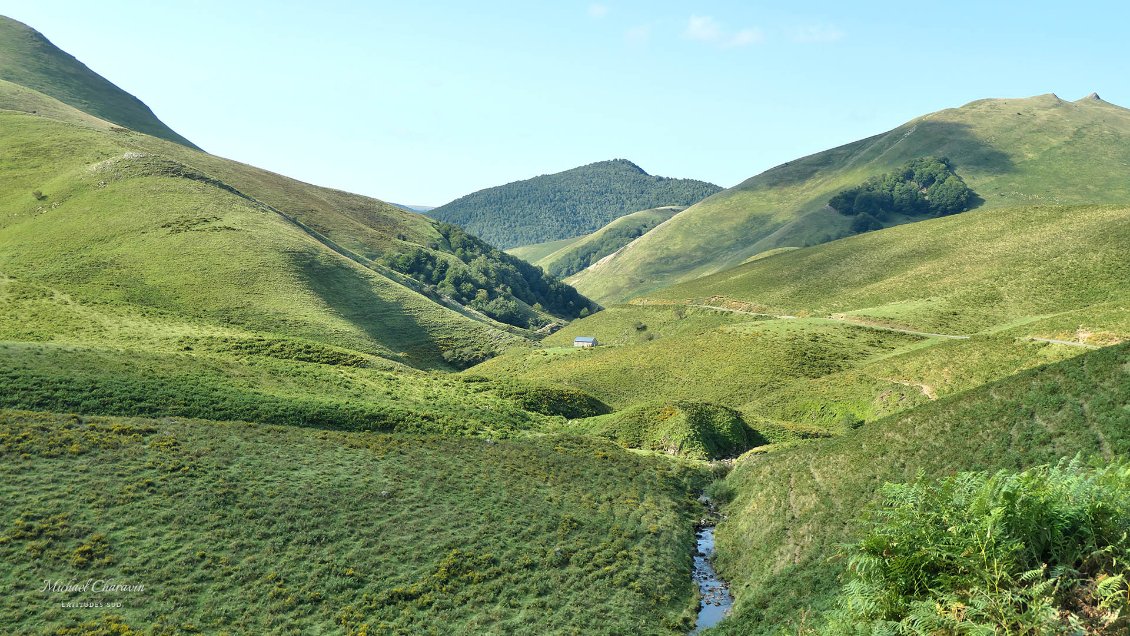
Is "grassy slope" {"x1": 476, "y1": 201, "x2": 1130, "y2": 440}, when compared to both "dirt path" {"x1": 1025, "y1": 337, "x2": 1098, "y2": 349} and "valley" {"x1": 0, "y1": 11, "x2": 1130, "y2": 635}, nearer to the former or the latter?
"valley" {"x1": 0, "y1": 11, "x2": 1130, "y2": 635}

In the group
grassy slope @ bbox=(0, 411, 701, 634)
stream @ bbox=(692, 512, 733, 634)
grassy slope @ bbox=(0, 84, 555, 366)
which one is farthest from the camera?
grassy slope @ bbox=(0, 84, 555, 366)

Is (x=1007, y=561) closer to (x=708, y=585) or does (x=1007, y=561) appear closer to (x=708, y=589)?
(x=708, y=589)

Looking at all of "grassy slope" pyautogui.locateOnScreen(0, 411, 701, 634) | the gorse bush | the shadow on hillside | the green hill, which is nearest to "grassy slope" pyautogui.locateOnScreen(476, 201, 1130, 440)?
the green hill

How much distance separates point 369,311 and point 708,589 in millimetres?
84291

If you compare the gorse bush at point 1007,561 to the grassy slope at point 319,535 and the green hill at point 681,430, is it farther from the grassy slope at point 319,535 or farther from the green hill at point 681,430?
the green hill at point 681,430

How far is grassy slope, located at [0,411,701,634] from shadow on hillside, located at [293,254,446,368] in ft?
183

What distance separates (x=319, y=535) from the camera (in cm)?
3178

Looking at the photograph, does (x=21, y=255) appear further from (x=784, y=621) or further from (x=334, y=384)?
(x=784, y=621)

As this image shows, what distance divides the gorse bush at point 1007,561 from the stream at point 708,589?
13783 millimetres

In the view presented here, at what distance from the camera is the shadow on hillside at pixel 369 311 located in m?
Answer: 101

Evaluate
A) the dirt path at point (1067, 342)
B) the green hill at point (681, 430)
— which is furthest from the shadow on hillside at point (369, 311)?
the dirt path at point (1067, 342)

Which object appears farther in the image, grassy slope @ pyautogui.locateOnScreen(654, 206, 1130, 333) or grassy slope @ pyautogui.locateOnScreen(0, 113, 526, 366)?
grassy slope @ pyautogui.locateOnScreen(0, 113, 526, 366)

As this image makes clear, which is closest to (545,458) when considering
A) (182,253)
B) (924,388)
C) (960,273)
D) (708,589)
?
(708,589)

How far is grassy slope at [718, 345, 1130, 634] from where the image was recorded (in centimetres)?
2502
